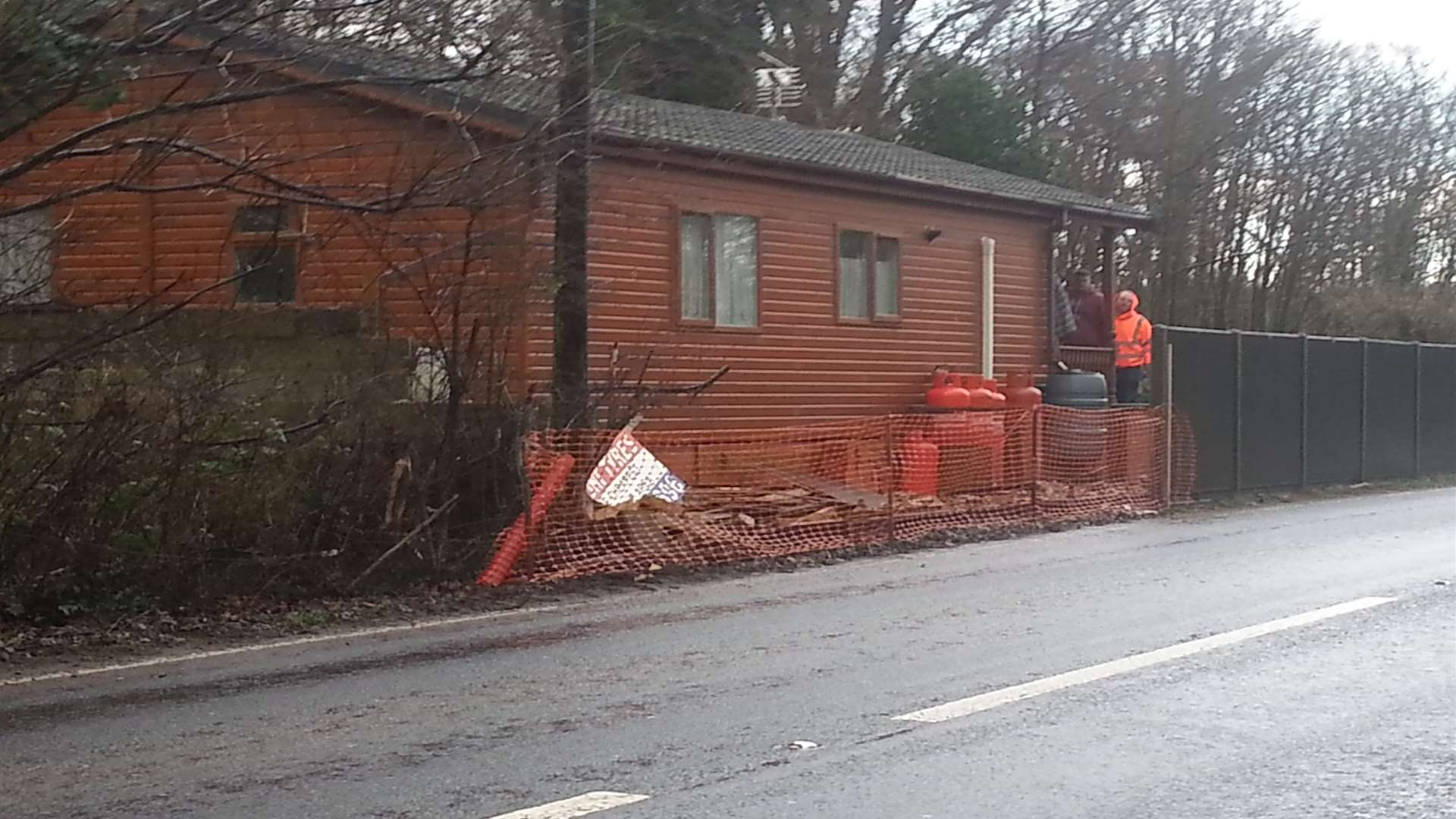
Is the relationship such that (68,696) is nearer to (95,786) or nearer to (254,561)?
(95,786)

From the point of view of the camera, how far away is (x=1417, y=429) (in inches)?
1032

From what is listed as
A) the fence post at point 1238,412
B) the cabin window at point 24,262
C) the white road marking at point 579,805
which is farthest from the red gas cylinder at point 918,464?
the white road marking at point 579,805

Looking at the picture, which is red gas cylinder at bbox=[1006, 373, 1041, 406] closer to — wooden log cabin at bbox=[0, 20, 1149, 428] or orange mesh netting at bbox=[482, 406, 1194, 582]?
wooden log cabin at bbox=[0, 20, 1149, 428]

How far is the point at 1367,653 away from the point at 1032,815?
4.14m

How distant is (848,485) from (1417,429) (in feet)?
43.7

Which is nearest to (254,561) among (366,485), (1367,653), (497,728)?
(366,485)

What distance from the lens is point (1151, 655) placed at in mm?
9289

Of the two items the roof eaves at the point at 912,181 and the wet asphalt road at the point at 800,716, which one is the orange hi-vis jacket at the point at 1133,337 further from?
the wet asphalt road at the point at 800,716

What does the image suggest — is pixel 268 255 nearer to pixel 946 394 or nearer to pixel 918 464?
pixel 918 464

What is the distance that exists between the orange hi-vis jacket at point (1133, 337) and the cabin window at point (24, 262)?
15.7m

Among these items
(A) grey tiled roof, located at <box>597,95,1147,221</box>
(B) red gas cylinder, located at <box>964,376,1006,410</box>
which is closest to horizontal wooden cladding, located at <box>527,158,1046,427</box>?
(A) grey tiled roof, located at <box>597,95,1147,221</box>

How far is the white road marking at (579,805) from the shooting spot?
5.99 meters

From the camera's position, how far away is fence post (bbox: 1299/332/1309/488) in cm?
2294

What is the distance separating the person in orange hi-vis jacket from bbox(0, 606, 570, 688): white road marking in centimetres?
1360
